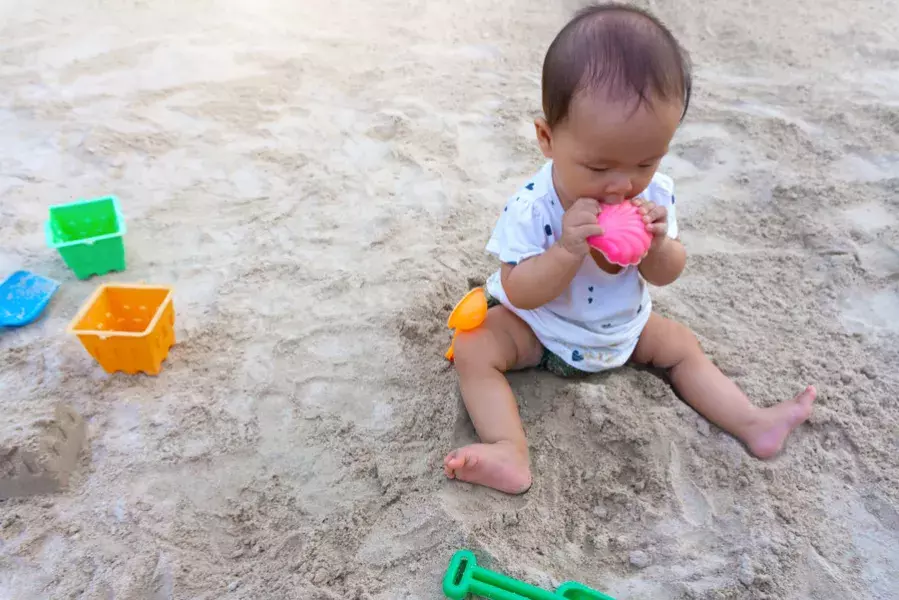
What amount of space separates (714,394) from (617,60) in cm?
83

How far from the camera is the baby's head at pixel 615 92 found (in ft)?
4.05

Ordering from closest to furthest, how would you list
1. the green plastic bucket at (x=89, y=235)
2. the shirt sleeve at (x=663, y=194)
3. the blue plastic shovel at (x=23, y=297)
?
the shirt sleeve at (x=663, y=194), the blue plastic shovel at (x=23, y=297), the green plastic bucket at (x=89, y=235)

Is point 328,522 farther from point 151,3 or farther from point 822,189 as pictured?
point 151,3

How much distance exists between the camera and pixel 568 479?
1.50m

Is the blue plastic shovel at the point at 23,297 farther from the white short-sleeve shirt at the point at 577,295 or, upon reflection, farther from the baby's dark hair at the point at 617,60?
the baby's dark hair at the point at 617,60

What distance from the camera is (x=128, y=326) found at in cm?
191

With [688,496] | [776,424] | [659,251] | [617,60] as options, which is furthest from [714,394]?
[617,60]

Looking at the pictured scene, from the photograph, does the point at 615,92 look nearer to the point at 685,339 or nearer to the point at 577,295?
the point at 577,295

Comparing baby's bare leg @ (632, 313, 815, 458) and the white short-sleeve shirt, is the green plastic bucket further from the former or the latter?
baby's bare leg @ (632, 313, 815, 458)

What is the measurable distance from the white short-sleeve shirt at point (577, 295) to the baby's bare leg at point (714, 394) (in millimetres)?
67

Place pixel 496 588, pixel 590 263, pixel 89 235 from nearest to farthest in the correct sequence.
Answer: pixel 496 588 → pixel 590 263 → pixel 89 235

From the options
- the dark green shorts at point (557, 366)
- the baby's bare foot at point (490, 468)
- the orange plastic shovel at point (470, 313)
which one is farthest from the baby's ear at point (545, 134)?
the baby's bare foot at point (490, 468)

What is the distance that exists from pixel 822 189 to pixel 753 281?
618 mm

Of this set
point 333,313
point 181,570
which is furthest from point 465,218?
point 181,570
